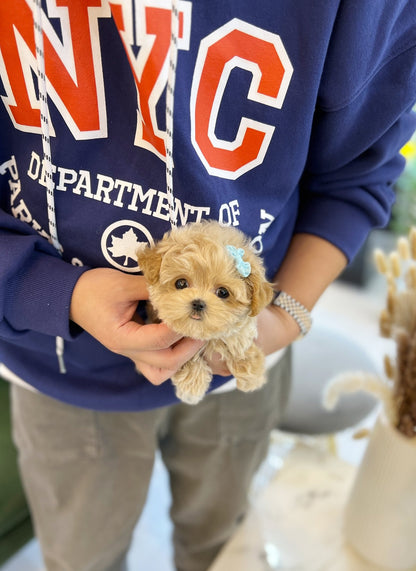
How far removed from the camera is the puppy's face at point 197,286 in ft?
1.46

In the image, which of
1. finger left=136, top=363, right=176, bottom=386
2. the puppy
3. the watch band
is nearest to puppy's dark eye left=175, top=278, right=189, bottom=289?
the puppy

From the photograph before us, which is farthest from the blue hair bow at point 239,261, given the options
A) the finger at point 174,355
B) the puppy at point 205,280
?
the finger at point 174,355

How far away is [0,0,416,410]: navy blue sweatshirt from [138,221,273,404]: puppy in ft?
0.23

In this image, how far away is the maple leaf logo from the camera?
0.54 metres

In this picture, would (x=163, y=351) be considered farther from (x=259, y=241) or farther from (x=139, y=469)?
(x=139, y=469)

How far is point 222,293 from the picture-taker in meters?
0.46

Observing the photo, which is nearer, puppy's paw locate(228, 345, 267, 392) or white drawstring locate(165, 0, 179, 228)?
white drawstring locate(165, 0, 179, 228)

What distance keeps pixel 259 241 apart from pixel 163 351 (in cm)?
19

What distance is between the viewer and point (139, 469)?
2.58 feet

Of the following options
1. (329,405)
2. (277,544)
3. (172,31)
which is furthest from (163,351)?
(277,544)

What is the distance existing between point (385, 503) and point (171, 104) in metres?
0.86

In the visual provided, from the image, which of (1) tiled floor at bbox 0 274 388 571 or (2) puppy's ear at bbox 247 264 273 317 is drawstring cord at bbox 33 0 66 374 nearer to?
(2) puppy's ear at bbox 247 264 273 317

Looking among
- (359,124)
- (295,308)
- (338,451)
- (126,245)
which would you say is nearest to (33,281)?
(126,245)

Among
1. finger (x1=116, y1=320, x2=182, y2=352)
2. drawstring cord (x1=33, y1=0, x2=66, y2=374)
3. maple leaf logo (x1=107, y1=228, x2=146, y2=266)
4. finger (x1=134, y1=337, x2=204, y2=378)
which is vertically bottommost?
finger (x1=134, y1=337, x2=204, y2=378)
